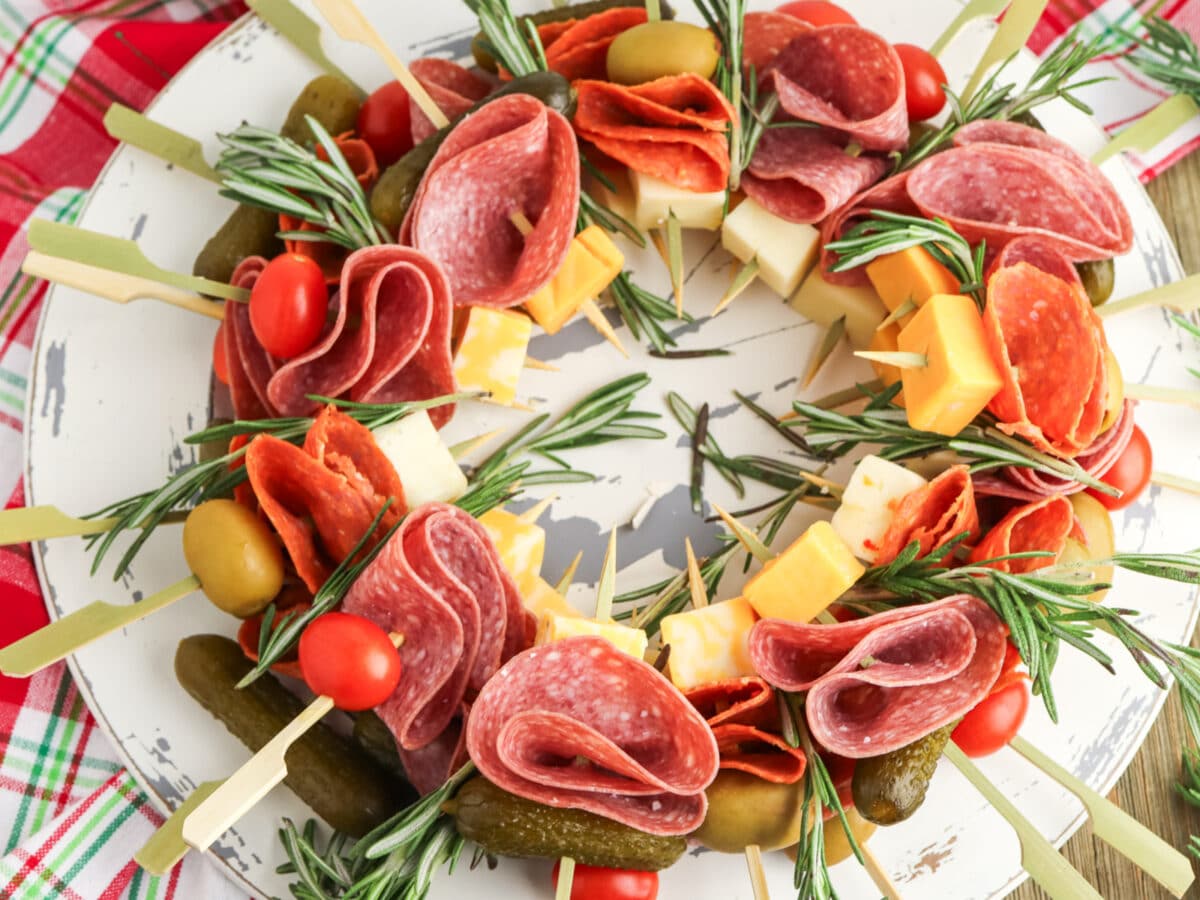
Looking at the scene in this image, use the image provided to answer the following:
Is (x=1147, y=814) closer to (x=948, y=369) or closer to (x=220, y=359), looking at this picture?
(x=948, y=369)

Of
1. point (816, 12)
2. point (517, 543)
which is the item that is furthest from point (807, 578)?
point (816, 12)

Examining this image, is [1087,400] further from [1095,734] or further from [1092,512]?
[1095,734]

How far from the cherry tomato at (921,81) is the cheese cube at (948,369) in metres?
0.38

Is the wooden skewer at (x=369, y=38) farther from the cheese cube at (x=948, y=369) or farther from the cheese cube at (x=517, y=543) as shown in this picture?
the cheese cube at (x=948, y=369)

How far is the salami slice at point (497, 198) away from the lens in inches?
63.0

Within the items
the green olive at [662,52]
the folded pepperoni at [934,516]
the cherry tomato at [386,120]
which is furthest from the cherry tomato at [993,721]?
the cherry tomato at [386,120]

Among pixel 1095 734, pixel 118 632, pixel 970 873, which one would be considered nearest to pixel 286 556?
pixel 118 632

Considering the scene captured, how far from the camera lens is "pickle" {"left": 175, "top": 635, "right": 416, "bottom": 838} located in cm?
151

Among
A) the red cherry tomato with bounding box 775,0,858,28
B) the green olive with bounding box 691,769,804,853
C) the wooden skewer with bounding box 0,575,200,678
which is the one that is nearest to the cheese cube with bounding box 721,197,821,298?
the red cherry tomato with bounding box 775,0,858,28

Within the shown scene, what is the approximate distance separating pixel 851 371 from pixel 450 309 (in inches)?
28.2

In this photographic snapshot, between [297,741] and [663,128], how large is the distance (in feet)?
3.62

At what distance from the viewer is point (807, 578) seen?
1.54 m

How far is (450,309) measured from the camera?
1604 millimetres

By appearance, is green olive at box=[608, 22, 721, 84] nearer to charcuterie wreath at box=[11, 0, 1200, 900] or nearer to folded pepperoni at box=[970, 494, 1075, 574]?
charcuterie wreath at box=[11, 0, 1200, 900]
